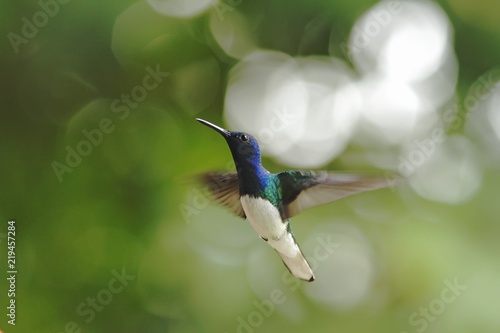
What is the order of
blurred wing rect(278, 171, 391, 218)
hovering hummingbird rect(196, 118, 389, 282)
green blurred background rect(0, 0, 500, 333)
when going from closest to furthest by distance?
1. blurred wing rect(278, 171, 391, 218)
2. hovering hummingbird rect(196, 118, 389, 282)
3. green blurred background rect(0, 0, 500, 333)

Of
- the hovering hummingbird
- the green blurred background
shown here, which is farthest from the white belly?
the green blurred background

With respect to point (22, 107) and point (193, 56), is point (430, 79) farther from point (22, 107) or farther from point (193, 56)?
point (22, 107)

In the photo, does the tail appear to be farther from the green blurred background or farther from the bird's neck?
the green blurred background

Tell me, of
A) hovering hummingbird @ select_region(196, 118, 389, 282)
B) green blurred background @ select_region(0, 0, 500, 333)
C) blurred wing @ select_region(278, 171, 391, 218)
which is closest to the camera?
blurred wing @ select_region(278, 171, 391, 218)

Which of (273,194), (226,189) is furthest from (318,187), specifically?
(226,189)

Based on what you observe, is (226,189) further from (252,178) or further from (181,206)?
(181,206)

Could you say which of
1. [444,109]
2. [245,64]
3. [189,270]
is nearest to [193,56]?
[245,64]

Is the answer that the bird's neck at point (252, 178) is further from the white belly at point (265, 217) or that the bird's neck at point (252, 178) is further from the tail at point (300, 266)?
the tail at point (300, 266)
